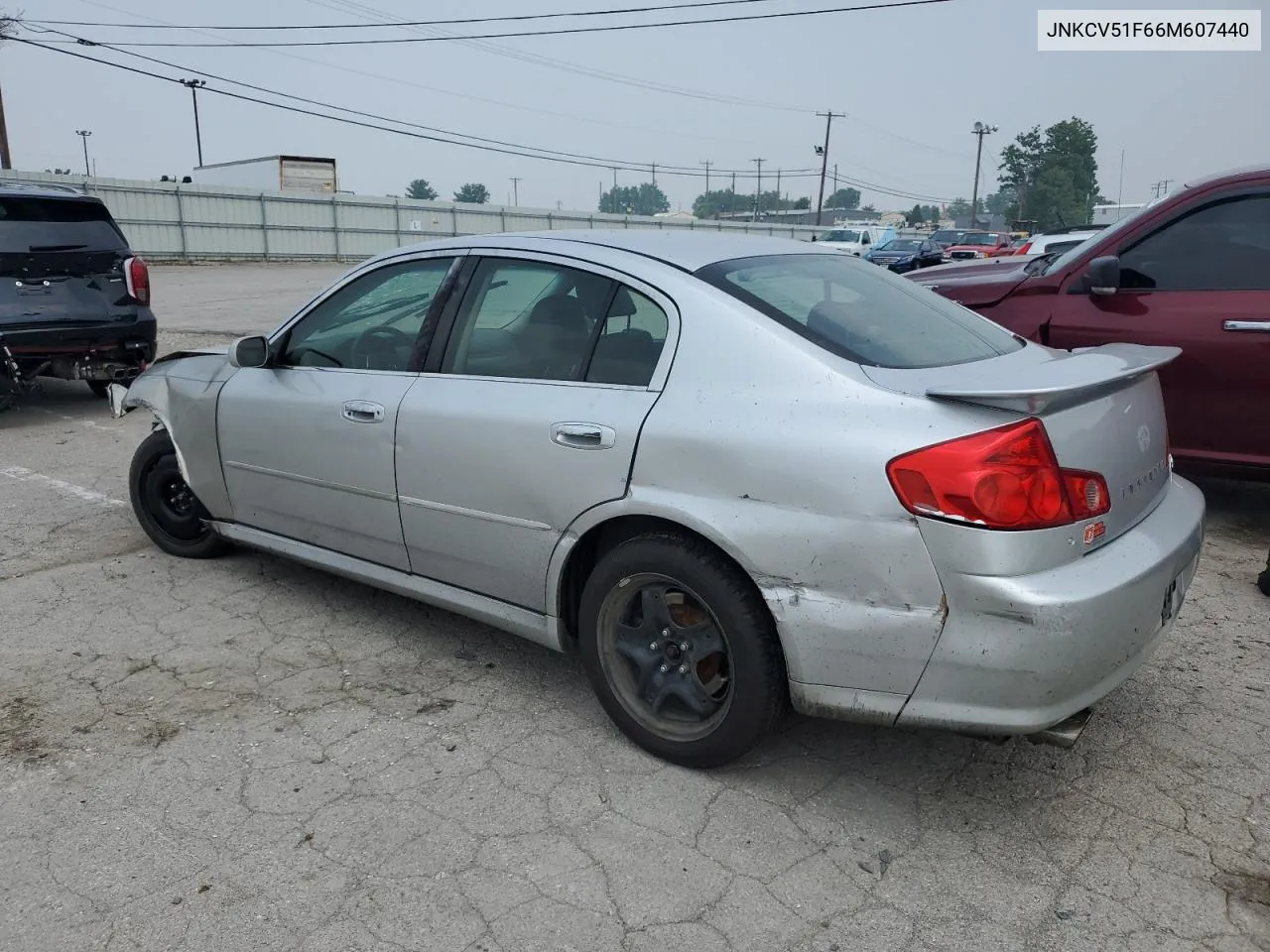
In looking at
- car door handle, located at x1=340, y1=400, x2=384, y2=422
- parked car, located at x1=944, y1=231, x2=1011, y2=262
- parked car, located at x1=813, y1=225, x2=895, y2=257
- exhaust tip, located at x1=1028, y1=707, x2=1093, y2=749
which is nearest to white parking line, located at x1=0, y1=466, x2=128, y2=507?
car door handle, located at x1=340, y1=400, x2=384, y2=422

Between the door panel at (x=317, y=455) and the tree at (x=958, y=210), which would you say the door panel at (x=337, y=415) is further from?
the tree at (x=958, y=210)

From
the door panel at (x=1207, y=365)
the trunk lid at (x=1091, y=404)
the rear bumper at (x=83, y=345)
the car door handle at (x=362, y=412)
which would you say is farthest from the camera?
the rear bumper at (x=83, y=345)

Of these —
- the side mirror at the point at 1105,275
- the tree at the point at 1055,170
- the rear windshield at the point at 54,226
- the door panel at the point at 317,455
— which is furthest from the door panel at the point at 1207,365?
the tree at the point at 1055,170

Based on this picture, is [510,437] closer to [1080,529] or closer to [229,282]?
[1080,529]

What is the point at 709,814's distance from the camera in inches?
107

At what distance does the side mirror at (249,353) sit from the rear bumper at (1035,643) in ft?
9.22

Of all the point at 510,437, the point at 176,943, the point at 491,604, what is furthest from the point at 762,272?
the point at 176,943

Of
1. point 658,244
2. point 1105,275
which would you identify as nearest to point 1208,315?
point 1105,275

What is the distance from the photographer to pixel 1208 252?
498 centimetres

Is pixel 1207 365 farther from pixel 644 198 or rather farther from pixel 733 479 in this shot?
pixel 644 198

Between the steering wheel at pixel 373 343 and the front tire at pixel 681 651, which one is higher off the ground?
the steering wheel at pixel 373 343

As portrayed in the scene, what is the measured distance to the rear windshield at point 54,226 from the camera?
24.6 ft

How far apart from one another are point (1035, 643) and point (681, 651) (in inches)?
38.9

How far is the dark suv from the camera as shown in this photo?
744 cm
